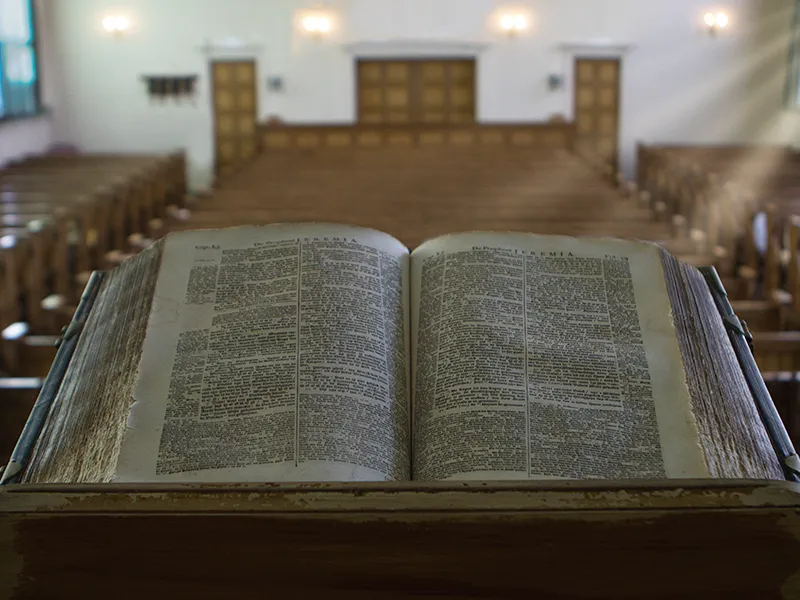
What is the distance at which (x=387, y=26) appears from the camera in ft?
42.7

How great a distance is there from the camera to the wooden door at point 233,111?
13.3 m

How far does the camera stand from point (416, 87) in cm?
1331

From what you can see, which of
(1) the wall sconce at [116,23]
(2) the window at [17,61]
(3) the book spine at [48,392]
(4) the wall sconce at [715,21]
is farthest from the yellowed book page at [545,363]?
(4) the wall sconce at [715,21]

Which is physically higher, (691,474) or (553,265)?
(553,265)

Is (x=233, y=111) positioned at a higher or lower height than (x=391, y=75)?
lower

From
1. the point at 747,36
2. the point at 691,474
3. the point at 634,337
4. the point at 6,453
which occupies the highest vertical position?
the point at 747,36

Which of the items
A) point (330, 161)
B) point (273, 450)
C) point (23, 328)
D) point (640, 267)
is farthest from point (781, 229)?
point (273, 450)

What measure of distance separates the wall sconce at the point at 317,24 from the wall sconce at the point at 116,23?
8.84ft

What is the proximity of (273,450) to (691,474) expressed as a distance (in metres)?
0.50

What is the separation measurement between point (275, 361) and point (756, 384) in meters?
0.64

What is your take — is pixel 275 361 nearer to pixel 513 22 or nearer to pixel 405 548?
pixel 405 548

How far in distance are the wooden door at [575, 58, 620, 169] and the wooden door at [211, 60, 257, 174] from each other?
5058 millimetres

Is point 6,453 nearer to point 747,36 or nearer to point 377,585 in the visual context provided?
point 377,585

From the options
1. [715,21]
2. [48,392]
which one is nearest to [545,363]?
[48,392]
